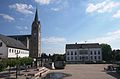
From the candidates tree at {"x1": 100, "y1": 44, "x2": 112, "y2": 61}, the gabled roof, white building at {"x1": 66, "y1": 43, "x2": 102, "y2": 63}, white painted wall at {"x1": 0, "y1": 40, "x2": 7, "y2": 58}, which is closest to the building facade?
white building at {"x1": 66, "y1": 43, "x2": 102, "y2": 63}

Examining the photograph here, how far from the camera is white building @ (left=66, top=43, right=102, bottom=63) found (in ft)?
319

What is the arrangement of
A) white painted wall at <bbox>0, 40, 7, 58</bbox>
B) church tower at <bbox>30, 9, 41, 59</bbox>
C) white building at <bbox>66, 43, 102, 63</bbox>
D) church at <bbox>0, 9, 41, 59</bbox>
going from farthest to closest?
white building at <bbox>66, 43, 102, 63</bbox>, church tower at <bbox>30, 9, 41, 59</bbox>, church at <bbox>0, 9, 41, 59</bbox>, white painted wall at <bbox>0, 40, 7, 58</bbox>

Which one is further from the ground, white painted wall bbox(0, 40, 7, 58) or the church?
the church

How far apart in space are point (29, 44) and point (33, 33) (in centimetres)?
639

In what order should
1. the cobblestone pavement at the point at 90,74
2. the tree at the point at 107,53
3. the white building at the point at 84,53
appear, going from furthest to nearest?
the tree at the point at 107,53
the white building at the point at 84,53
the cobblestone pavement at the point at 90,74

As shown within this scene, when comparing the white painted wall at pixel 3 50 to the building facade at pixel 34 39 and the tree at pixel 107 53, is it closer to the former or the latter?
the building facade at pixel 34 39

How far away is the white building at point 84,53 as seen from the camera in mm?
97312

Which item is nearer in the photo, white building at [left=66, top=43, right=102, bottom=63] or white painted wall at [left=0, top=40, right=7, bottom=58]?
white painted wall at [left=0, top=40, right=7, bottom=58]

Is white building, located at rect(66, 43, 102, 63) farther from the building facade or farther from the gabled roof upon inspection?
the building facade

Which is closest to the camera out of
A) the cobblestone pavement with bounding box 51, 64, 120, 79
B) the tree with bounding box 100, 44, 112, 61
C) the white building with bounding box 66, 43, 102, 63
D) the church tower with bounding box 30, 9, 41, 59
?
the cobblestone pavement with bounding box 51, 64, 120, 79

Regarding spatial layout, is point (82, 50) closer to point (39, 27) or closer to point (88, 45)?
point (88, 45)

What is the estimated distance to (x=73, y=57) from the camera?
3868 inches

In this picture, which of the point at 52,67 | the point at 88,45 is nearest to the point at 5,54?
the point at 52,67

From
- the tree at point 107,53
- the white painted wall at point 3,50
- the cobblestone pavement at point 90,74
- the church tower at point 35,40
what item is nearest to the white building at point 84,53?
the tree at point 107,53
